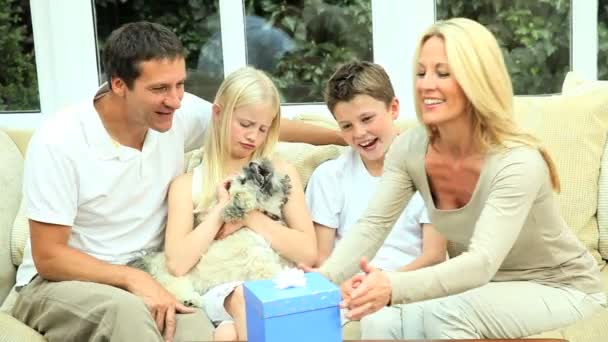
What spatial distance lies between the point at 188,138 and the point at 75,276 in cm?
51

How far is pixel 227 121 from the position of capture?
82.0 inches

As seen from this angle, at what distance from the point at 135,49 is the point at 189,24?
3.42ft

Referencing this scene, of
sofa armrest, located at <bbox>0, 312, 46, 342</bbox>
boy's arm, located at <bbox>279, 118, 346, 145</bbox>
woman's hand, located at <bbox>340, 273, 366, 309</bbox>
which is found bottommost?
sofa armrest, located at <bbox>0, 312, 46, 342</bbox>

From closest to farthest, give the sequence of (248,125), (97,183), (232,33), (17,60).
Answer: (97,183)
(248,125)
(232,33)
(17,60)

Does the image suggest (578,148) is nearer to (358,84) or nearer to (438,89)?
(358,84)

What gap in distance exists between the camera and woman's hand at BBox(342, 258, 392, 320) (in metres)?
1.41

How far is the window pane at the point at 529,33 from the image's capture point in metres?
2.78

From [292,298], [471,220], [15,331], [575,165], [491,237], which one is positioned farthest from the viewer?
[575,165]

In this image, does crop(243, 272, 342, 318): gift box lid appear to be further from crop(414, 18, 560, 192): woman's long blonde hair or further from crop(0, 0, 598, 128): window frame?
crop(0, 0, 598, 128): window frame

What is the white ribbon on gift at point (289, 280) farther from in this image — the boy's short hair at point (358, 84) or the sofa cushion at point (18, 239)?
the sofa cushion at point (18, 239)

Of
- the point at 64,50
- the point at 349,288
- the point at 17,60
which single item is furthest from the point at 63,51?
the point at 349,288

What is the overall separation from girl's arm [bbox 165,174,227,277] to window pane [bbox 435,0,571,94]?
1.29 metres

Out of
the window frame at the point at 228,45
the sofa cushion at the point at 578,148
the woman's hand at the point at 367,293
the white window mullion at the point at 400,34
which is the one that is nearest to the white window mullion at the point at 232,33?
the window frame at the point at 228,45

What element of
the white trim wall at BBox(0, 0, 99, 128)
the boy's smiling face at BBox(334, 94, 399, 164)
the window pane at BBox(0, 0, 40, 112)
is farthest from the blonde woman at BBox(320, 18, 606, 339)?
the window pane at BBox(0, 0, 40, 112)
